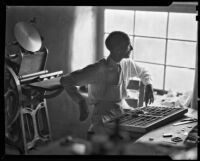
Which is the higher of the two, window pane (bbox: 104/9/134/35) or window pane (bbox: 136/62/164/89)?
window pane (bbox: 104/9/134/35)

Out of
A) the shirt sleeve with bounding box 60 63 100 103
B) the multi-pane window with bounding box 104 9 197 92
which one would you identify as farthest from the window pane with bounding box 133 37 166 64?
the shirt sleeve with bounding box 60 63 100 103

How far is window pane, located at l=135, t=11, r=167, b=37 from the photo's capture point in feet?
7.16

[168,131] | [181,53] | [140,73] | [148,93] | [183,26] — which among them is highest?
[183,26]

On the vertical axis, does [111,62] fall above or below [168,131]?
above

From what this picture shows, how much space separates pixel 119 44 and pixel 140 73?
0.19m

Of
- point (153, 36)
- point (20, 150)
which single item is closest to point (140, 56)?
point (153, 36)

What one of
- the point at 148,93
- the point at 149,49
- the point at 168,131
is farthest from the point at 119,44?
the point at 168,131

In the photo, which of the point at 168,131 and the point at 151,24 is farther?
the point at 151,24

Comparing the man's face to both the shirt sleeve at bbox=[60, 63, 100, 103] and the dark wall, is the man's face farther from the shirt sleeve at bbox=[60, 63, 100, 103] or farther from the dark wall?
the dark wall

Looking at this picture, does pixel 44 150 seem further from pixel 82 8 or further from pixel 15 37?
pixel 82 8

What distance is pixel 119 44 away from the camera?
213 cm

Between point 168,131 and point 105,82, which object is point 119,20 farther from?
point 168,131
